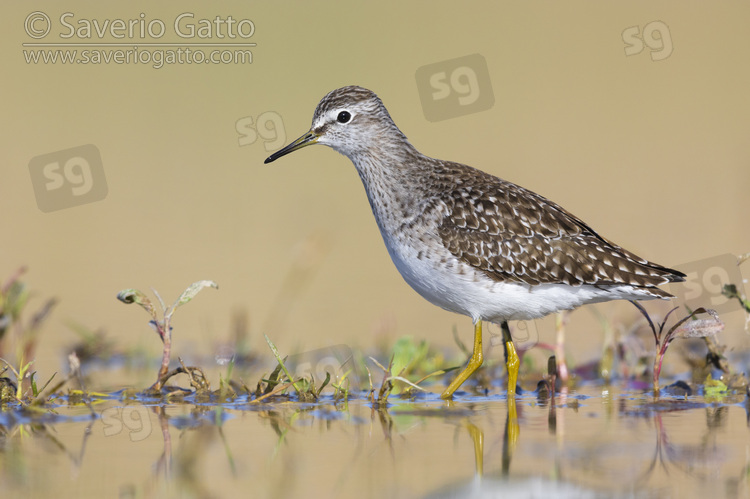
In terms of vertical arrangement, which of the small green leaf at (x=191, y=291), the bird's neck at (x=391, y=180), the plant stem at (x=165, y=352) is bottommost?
the plant stem at (x=165, y=352)

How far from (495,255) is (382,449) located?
10.6 feet

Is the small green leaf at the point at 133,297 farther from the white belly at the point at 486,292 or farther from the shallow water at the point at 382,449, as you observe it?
the white belly at the point at 486,292

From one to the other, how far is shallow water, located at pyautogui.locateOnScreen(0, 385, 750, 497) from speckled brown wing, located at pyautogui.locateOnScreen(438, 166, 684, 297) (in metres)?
1.27

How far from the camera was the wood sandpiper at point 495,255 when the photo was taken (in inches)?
326

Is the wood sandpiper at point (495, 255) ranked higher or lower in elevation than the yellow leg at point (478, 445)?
higher

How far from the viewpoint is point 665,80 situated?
2067 centimetres

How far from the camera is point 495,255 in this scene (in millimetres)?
8469

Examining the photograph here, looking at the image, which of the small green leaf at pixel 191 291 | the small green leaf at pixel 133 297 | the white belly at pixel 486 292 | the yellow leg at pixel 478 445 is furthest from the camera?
the white belly at pixel 486 292

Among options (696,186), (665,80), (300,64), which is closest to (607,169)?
(696,186)

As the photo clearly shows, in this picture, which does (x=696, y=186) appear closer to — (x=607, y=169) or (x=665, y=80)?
(x=607, y=169)

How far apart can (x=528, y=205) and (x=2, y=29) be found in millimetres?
16093

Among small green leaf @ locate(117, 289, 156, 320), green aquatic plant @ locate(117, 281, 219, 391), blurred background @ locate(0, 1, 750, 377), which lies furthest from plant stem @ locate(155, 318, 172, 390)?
blurred background @ locate(0, 1, 750, 377)

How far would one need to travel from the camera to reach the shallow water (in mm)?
4758

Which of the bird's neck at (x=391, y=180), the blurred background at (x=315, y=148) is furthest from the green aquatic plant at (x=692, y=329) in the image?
the bird's neck at (x=391, y=180)
